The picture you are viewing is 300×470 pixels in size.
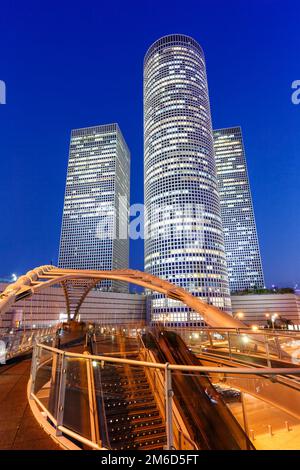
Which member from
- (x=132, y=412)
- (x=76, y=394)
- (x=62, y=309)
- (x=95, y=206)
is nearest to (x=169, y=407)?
(x=76, y=394)

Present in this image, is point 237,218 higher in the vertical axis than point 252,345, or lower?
higher

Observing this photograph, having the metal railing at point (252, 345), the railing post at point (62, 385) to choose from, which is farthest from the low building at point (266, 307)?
the railing post at point (62, 385)

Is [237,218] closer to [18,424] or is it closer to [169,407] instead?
[18,424]

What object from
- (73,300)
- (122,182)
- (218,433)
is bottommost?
(218,433)

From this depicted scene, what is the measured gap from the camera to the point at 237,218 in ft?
522

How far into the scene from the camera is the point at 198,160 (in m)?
115

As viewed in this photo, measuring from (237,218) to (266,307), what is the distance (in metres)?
70.1

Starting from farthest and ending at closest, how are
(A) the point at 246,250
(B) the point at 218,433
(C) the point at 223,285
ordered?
(A) the point at 246,250
(C) the point at 223,285
(B) the point at 218,433

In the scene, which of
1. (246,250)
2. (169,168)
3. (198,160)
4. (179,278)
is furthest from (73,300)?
(246,250)

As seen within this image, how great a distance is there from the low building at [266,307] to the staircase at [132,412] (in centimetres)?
9792

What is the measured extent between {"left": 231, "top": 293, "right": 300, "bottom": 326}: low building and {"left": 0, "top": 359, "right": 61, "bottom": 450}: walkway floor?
101883 millimetres

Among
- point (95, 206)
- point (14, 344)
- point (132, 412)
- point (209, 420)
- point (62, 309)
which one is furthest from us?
point (95, 206)
